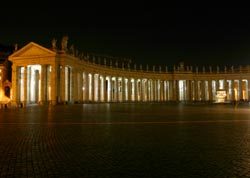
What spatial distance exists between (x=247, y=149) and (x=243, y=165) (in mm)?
2351

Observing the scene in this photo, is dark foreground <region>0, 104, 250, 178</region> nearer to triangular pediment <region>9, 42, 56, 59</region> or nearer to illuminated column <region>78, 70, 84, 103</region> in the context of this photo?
triangular pediment <region>9, 42, 56, 59</region>

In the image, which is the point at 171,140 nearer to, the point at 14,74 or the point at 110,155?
the point at 110,155

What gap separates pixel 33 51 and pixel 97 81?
24.3 meters

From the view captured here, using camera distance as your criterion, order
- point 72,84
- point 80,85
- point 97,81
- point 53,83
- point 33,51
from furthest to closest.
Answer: point 97,81 → point 80,85 → point 72,84 → point 33,51 → point 53,83

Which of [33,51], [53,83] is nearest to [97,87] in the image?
[53,83]

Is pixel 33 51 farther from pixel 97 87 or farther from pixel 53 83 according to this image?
pixel 97 87

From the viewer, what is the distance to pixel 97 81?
85.5 meters

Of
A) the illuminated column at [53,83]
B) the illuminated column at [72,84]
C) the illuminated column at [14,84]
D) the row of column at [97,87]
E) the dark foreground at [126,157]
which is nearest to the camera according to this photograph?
the dark foreground at [126,157]

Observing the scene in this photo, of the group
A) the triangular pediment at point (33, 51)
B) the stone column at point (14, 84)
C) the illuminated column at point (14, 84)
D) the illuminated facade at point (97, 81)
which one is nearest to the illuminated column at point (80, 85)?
the illuminated facade at point (97, 81)

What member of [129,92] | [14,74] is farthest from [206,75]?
[14,74]

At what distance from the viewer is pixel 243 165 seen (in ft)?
23.3

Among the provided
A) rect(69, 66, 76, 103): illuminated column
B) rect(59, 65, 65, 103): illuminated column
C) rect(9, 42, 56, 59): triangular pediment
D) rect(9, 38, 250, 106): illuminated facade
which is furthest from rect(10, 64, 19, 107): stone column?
rect(69, 66, 76, 103): illuminated column

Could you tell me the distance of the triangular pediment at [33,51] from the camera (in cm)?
6556

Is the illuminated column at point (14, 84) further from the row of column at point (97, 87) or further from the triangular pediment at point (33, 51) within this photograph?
the triangular pediment at point (33, 51)
